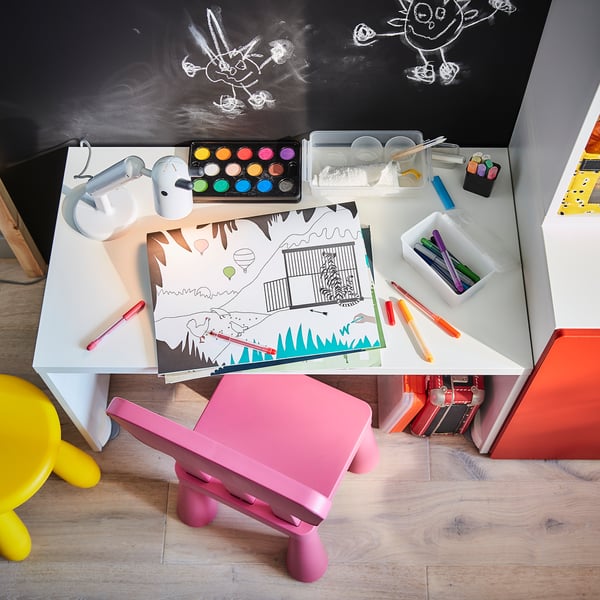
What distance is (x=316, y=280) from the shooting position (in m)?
1.38

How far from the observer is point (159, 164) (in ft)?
4.01

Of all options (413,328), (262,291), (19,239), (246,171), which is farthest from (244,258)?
(19,239)

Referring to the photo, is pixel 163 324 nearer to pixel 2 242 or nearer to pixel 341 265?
pixel 341 265

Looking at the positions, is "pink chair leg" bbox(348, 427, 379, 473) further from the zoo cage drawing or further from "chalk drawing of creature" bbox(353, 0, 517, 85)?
"chalk drawing of creature" bbox(353, 0, 517, 85)

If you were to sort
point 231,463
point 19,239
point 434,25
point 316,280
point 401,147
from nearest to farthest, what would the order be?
point 231,463, point 434,25, point 316,280, point 401,147, point 19,239

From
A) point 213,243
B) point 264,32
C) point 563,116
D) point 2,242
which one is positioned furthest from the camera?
point 2,242

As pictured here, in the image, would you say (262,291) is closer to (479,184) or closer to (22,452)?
(479,184)

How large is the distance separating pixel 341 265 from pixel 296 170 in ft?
0.77

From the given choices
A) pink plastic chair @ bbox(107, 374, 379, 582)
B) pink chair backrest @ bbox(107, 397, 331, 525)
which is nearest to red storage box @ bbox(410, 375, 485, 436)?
pink plastic chair @ bbox(107, 374, 379, 582)

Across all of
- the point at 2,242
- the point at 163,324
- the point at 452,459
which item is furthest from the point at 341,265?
the point at 2,242

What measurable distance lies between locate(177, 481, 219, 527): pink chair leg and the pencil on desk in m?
0.61

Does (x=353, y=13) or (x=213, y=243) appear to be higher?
(x=353, y=13)

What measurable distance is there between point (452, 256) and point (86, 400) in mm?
860

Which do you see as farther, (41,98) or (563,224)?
(41,98)
